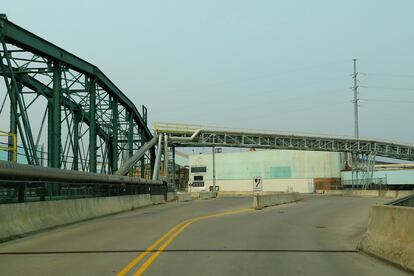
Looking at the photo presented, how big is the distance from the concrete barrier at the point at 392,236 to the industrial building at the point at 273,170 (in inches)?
3759

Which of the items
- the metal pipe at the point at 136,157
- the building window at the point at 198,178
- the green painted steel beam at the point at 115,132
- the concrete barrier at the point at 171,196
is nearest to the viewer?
the green painted steel beam at the point at 115,132

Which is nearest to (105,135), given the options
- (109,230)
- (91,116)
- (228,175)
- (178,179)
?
(91,116)

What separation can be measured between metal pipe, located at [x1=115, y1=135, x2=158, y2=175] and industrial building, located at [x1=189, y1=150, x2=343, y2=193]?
46466 millimetres

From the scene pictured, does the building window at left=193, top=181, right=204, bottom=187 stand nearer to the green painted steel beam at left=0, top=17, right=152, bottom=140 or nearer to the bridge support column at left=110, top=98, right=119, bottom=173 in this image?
the bridge support column at left=110, top=98, right=119, bottom=173

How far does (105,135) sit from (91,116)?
63.3ft

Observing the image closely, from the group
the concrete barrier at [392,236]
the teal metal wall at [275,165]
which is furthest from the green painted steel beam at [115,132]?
the teal metal wall at [275,165]

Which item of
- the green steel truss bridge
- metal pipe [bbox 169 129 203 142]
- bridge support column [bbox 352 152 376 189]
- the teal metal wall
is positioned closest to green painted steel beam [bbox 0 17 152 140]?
the green steel truss bridge

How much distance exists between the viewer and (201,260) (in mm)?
10727

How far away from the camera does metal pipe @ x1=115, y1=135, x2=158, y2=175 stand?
51.6m

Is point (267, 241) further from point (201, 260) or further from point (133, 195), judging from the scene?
point (133, 195)

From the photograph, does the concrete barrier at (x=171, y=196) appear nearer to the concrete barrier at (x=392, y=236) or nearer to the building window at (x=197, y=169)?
the concrete barrier at (x=392, y=236)

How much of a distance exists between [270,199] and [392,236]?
25.9 m

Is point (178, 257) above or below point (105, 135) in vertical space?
below

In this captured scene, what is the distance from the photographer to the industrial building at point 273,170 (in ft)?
367
